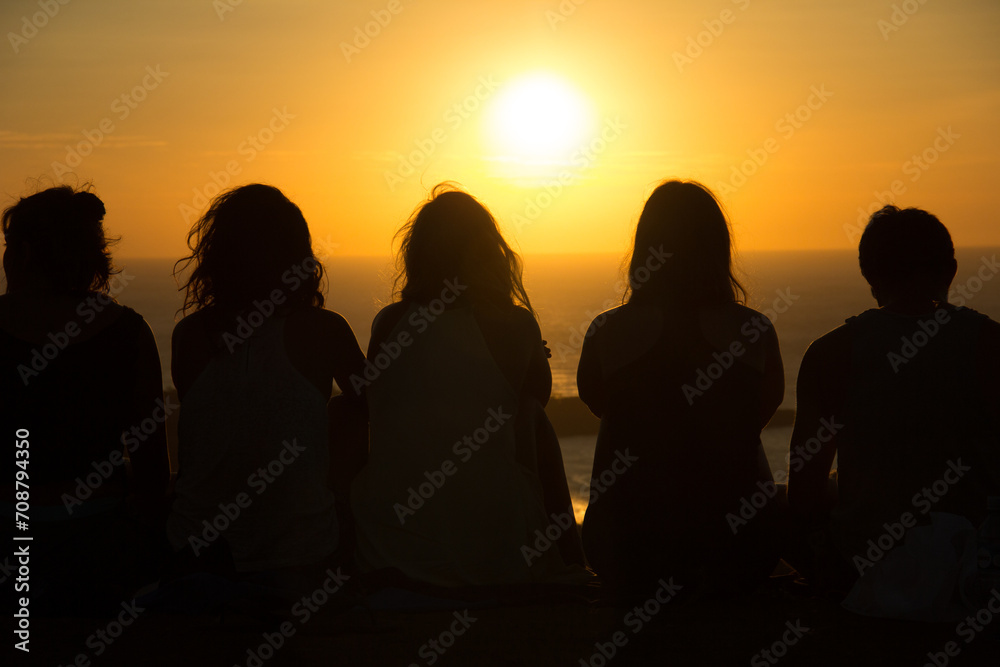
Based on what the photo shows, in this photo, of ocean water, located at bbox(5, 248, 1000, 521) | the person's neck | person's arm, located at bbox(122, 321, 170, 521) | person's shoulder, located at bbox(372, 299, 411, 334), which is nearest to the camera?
the person's neck

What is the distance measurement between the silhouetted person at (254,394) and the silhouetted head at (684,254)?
4.26 ft

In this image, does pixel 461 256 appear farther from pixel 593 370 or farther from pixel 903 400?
pixel 903 400

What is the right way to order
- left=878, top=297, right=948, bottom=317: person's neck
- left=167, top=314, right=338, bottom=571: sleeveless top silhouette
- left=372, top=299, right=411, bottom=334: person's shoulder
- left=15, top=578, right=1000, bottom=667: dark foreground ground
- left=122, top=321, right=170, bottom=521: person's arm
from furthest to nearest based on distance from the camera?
left=372, top=299, right=411, bottom=334: person's shoulder → left=122, top=321, right=170, bottom=521: person's arm → left=878, top=297, right=948, bottom=317: person's neck → left=167, top=314, right=338, bottom=571: sleeveless top silhouette → left=15, top=578, right=1000, bottom=667: dark foreground ground

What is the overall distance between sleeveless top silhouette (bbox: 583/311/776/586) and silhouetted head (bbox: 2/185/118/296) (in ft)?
7.31

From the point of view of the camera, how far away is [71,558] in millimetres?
3576

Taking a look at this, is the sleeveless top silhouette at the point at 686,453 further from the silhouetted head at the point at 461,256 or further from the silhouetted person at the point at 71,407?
the silhouetted person at the point at 71,407

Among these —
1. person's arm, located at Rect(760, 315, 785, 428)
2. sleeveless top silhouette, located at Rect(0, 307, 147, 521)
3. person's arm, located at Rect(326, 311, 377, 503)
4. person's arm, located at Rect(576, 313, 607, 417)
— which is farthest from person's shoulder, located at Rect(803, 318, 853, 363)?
sleeveless top silhouette, located at Rect(0, 307, 147, 521)

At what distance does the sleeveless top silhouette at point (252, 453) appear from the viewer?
3.52m

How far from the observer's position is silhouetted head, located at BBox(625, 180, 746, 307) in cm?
381

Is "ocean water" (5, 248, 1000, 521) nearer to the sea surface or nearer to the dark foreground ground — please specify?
the sea surface

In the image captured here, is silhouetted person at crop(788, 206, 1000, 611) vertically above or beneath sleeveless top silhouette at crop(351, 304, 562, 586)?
above

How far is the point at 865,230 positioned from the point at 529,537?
1.94 meters

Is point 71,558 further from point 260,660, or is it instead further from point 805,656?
point 805,656

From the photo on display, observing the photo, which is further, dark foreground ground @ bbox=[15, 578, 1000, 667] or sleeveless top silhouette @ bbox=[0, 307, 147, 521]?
sleeveless top silhouette @ bbox=[0, 307, 147, 521]
